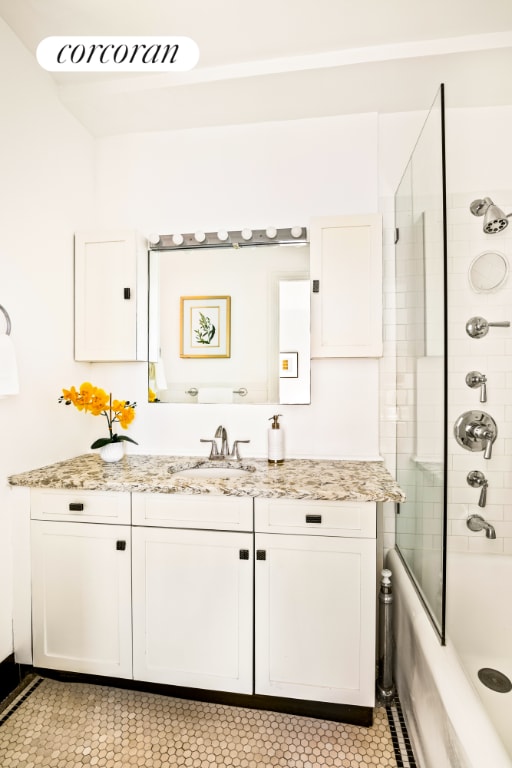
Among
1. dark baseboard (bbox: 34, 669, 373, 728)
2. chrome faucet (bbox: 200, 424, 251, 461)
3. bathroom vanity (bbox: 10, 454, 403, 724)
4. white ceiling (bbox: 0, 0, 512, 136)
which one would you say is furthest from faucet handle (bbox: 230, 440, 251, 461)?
white ceiling (bbox: 0, 0, 512, 136)

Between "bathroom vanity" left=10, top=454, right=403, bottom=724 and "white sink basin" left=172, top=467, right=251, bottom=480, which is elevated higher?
"white sink basin" left=172, top=467, right=251, bottom=480

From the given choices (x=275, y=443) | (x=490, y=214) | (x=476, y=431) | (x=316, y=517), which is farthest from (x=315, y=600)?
(x=490, y=214)

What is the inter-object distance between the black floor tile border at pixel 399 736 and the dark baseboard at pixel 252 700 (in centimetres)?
9

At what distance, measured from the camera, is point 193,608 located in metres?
1.58

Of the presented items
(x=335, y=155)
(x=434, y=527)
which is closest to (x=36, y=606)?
(x=434, y=527)

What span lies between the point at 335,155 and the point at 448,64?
59 cm

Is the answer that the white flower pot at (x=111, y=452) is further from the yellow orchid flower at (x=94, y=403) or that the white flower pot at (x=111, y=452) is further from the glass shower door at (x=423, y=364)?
the glass shower door at (x=423, y=364)

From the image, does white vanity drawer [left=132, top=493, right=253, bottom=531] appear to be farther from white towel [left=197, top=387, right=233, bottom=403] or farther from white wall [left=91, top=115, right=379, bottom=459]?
white towel [left=197, top=387, right=233, bottom=403]

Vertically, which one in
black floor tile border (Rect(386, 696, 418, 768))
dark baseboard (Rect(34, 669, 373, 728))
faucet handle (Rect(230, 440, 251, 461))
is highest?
faucet handle (Rect(230, 440, 251, 461))

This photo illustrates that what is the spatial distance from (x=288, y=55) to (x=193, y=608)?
2.40 m

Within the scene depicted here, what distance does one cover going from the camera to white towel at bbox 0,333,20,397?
1.54 metres

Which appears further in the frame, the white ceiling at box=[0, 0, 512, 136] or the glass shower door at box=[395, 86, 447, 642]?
the white ceiling at box=[0, 0, 512, 136]

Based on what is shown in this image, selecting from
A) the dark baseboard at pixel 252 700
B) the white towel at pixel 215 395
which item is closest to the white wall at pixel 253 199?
the white towel at pixel 215 395

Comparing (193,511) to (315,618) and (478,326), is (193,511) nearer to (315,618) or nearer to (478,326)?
(315,618)
